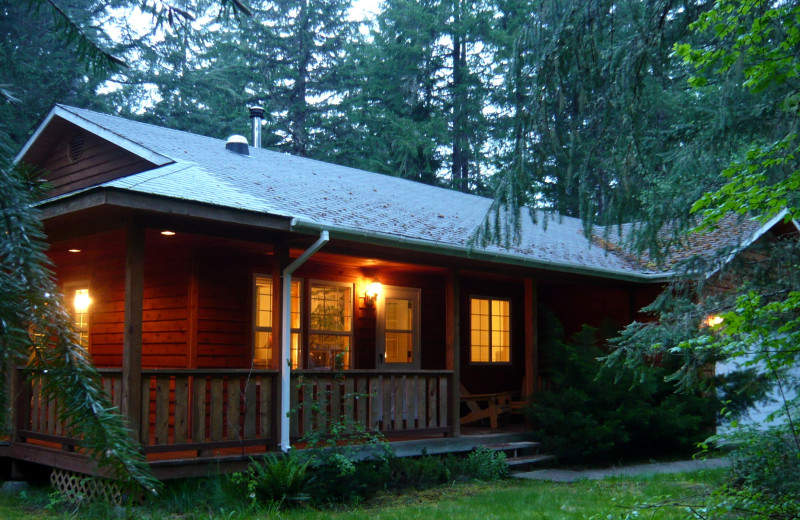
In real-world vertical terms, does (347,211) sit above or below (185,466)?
above

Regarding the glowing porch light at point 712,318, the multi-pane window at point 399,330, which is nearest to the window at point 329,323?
the multi-pane window at point 399,330

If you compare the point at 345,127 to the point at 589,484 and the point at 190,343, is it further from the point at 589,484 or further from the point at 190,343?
the point at 589,484

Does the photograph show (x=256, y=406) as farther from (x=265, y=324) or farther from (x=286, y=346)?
(x=265, y=324)

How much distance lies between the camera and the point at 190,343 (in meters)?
10.7

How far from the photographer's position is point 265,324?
38.1ft

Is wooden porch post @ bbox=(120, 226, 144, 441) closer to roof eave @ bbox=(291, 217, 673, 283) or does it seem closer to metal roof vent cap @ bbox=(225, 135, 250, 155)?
roof eave @ bbox=(291, 217, 673, 283)

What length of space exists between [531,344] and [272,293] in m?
4.57

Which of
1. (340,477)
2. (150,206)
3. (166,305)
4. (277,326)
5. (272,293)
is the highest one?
(150,206)

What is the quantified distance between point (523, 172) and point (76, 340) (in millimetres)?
5823

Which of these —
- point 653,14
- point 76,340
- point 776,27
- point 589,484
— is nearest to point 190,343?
point 589,484

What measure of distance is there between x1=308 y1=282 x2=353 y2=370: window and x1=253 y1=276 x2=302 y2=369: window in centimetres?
26

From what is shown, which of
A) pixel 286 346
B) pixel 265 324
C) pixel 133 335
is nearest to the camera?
pixel 133 335

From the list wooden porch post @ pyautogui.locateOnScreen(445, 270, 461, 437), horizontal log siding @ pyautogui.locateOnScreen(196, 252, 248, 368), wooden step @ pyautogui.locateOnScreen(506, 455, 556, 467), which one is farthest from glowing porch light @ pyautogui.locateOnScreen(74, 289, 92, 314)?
wooden step @ pyautogui.locateOnScreen(506, 455, 556, 467)

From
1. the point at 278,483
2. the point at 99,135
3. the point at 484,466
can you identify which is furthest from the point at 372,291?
the point at 278,483
